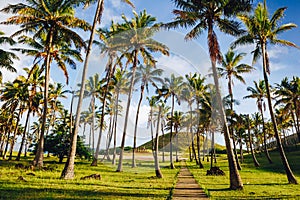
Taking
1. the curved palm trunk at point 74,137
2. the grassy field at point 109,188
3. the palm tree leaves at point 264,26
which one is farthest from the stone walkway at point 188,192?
the palm tree leaves at point 264,26

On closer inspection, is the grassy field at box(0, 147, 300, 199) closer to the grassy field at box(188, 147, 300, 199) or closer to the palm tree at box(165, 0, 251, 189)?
the grassy field at box(188, 147, 300, 199)

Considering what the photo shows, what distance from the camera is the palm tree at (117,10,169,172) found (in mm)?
24359

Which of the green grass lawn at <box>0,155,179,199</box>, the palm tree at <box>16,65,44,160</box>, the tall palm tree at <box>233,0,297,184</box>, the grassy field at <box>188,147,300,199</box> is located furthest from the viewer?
the palm tree at <box>16,65,44,160</box>

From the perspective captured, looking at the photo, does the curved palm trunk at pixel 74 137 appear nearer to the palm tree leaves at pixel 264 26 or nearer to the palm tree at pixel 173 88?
the palm tree leaves at pixel 264 26

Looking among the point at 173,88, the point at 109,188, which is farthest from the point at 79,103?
the point at 173,88

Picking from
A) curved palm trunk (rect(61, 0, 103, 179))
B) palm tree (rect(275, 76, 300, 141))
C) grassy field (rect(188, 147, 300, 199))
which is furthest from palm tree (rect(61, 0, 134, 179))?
palm tree (rect(275, 76, 300, 141))

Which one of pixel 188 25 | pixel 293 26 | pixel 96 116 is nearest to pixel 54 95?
pixel 96 116

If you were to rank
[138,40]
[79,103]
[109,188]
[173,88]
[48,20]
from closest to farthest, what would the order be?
[109,188] < [79,103] < [48,20] < [138,40] < [173,88]

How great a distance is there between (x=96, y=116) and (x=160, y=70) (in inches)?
943

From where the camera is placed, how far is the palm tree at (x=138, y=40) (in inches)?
959

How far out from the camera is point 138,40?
24.4 m

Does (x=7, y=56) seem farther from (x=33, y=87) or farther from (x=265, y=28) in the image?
(x=265, y=28)

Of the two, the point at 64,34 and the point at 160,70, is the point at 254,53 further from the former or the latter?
the point at 64,34

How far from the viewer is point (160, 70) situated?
97.4 ft
